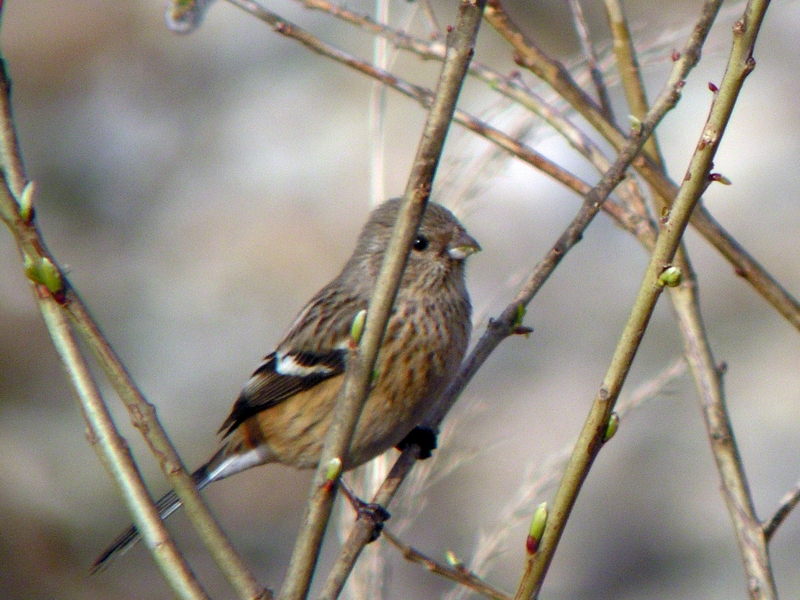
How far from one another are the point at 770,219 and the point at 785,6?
1.60m

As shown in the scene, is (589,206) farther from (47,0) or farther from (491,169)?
(47,0)

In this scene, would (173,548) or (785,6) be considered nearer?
(173,548)

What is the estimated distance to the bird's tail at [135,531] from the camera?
329cm

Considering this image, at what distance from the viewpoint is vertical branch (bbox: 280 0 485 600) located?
163 cm

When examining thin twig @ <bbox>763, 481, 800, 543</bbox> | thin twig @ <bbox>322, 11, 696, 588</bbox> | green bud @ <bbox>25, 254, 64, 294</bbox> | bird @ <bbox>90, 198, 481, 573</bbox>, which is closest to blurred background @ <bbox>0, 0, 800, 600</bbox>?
bird @ <bbox>90, 198, 481, 573</bbox>

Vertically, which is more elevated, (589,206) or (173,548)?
(589,206)

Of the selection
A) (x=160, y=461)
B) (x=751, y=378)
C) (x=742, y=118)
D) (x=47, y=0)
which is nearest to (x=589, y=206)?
(x=160, y=461)

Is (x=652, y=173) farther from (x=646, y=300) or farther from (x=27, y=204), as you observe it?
(x=27, y=204)

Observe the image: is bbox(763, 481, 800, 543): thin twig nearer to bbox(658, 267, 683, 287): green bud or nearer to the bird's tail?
bbox(658, 267, 683, 287): green bud

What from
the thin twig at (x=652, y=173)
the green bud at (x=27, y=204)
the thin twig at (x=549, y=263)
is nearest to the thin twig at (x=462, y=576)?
the thin twig at (x=549, y=263)

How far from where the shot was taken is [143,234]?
7.93 meters

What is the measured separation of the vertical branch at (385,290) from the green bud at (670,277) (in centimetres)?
44

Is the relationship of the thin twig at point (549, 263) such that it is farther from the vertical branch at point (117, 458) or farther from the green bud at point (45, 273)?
the green bud at point (45, 273)

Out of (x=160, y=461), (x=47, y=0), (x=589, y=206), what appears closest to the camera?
(x=160, y=461)
